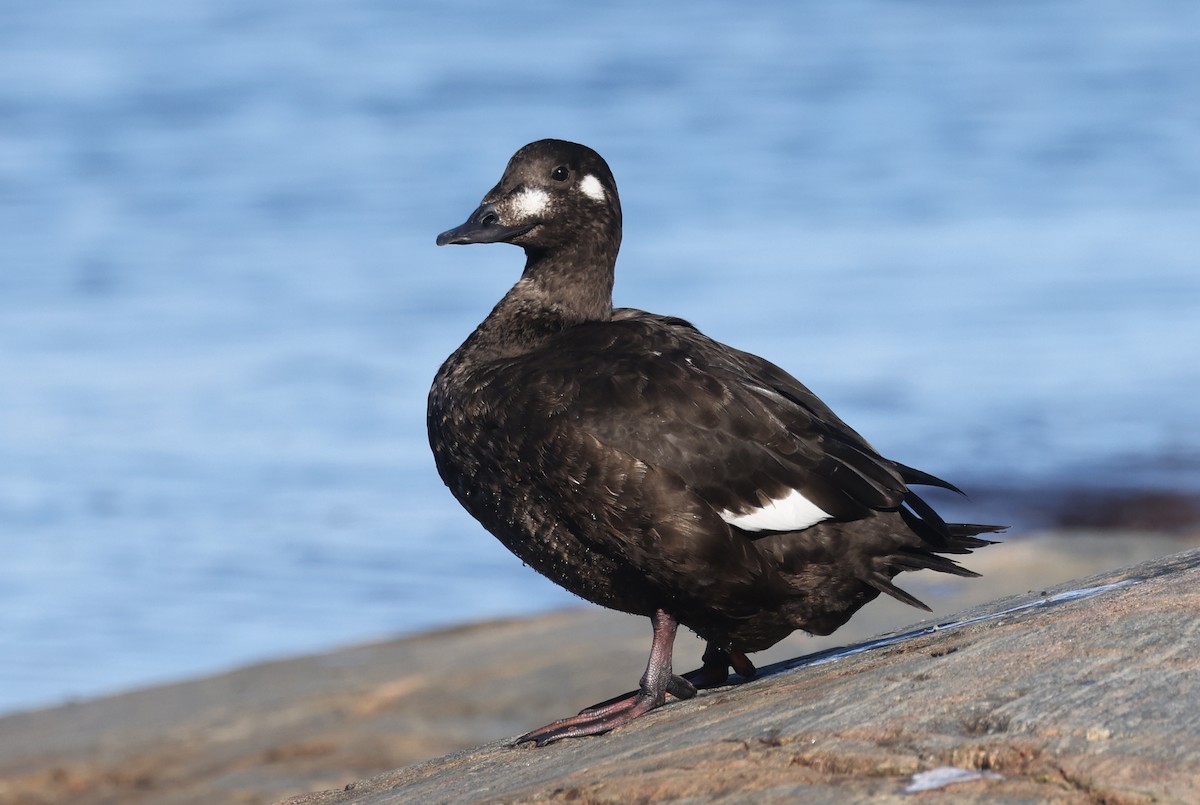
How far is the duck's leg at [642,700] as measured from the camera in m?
3.72

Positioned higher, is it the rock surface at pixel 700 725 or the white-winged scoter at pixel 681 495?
the white-winged scoter at pixel 681 495

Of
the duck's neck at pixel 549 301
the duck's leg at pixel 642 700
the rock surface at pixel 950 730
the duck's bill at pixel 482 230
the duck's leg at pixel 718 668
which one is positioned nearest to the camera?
the rock surface at pixel 950 730

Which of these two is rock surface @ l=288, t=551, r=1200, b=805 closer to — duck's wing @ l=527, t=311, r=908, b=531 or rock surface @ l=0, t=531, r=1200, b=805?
rock surface @ l=0, t=531, r=1200, b=805

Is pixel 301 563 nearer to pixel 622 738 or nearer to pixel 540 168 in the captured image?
pixel 540 168

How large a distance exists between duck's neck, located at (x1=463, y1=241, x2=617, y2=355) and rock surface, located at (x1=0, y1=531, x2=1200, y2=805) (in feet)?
3.77

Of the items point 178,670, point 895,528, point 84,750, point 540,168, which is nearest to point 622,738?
point 895,528

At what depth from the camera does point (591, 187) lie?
4676mm

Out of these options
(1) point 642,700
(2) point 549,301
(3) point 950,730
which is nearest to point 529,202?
(2) point 549,301

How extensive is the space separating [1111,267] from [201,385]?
7.34 meters

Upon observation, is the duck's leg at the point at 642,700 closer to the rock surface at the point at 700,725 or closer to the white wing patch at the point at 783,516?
the rock surface at the point at 700,725

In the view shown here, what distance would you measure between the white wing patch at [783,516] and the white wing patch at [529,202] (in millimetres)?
1244

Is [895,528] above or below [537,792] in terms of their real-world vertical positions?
above

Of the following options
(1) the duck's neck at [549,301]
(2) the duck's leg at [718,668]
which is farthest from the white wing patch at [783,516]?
(1) the duck's neck at [549,301]

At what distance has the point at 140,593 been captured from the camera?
8.51 m
